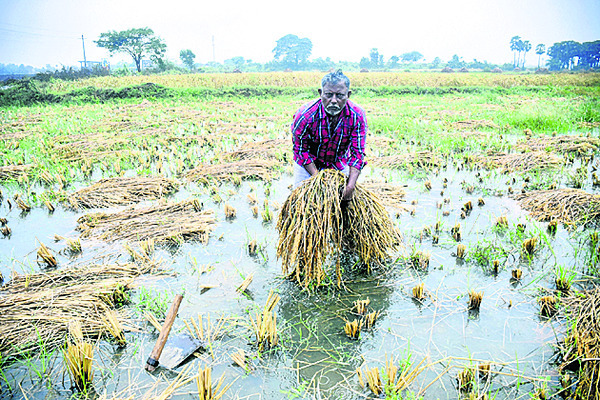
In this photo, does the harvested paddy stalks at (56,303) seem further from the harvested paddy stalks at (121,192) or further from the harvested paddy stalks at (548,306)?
the harvested paddy stalks at (548,306)

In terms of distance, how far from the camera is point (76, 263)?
3441 millimetres

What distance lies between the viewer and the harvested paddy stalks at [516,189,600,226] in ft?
13.3

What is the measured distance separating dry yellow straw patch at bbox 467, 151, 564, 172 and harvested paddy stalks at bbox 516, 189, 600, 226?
1623 millimetres

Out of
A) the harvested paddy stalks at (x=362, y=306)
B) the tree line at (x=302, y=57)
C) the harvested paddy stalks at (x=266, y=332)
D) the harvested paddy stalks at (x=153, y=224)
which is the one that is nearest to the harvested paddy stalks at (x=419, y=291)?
the harvested paddy stalks at (x=362, y=306)

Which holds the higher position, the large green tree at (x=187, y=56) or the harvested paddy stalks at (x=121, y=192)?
the large green tree at (x=187, y=56)

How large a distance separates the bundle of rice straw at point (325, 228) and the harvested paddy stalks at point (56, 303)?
143 cm

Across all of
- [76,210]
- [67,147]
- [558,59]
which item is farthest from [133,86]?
[558,59]

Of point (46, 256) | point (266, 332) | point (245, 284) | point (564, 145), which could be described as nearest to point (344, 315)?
point (266, 332)

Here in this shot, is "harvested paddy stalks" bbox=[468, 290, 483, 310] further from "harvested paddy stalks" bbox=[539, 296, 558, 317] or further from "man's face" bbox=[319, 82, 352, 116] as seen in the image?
"man's face" bbox=[319, 82, 352, 116]

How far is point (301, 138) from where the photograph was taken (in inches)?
117

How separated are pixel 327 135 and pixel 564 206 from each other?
329cm

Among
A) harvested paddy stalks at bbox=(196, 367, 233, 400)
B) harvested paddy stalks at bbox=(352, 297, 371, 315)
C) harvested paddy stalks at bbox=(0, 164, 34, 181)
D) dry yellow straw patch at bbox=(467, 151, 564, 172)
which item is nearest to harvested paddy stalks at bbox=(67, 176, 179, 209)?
harvested paddy stalks at bbox=(0, 164, 34, 181)

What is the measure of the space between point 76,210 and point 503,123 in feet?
35.7

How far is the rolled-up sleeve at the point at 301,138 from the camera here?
290 cm
